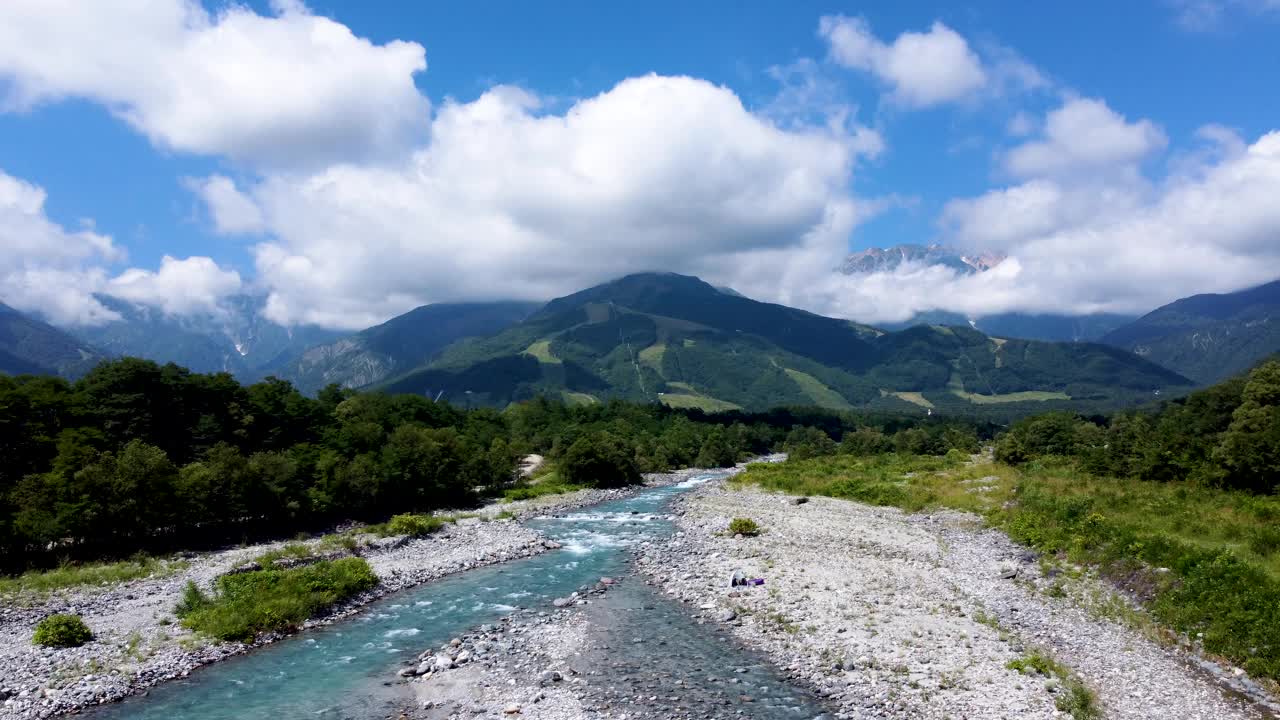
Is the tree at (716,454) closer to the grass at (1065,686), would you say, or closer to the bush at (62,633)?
the grass at (1065,686)

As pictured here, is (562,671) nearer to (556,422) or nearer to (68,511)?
(68,511)

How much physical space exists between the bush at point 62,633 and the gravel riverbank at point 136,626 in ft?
1.30

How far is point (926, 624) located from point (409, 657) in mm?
20721

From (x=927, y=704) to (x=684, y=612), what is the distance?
13.0m

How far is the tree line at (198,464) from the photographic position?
131 ft

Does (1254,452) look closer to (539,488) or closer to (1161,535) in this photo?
(1161,535)

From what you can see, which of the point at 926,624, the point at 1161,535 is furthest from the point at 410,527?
the point at 1161,535

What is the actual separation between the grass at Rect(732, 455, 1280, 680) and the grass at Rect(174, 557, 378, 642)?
36.2 metres

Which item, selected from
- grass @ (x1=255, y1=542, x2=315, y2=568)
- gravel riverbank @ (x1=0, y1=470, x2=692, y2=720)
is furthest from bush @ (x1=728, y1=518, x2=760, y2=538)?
grass @ (x1=255, y1=542, x2=315, y2=568)

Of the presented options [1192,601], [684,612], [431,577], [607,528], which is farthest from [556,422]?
[1192,601]

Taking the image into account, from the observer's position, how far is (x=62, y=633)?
2475cm

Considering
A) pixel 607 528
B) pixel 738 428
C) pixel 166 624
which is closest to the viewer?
pixel 166 624

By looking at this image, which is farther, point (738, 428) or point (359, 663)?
point (738, 428)

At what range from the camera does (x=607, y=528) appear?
2247 inches
